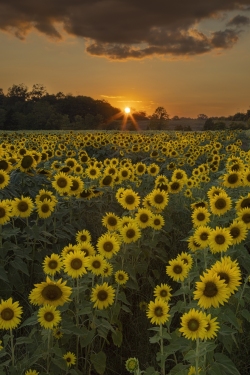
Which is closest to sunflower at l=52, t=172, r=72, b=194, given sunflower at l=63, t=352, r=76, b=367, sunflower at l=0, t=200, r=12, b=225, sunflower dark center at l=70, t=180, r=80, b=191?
sunflower dark center at l=70, t=180, r=80, b=191

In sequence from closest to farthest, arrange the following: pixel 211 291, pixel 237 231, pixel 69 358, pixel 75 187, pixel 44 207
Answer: pixel 211 291, pixel 69 358, pixel 237 231, pixel 44 207, pixel 75 187

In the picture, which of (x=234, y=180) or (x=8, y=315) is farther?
(x=234, y=180)

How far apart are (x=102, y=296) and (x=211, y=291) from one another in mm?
1331

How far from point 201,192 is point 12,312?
6.80 meters

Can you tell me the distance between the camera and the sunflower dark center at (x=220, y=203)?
5383 millimetres

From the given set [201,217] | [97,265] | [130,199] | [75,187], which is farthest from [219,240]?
[75,187]

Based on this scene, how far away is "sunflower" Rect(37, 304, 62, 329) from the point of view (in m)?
3.32

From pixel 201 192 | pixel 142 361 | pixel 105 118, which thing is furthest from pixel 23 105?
pixel 142 361

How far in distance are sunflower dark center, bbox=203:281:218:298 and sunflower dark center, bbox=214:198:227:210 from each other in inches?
101

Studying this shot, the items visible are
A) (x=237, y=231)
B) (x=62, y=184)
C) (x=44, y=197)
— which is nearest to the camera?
(x=237, y=231)

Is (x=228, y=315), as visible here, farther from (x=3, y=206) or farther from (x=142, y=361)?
(x=3, y=206)

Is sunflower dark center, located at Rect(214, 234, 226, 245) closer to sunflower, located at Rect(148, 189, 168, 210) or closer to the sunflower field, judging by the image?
the sunflower field

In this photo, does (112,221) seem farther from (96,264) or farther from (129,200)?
(96,264)

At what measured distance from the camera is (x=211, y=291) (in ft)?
9.50
